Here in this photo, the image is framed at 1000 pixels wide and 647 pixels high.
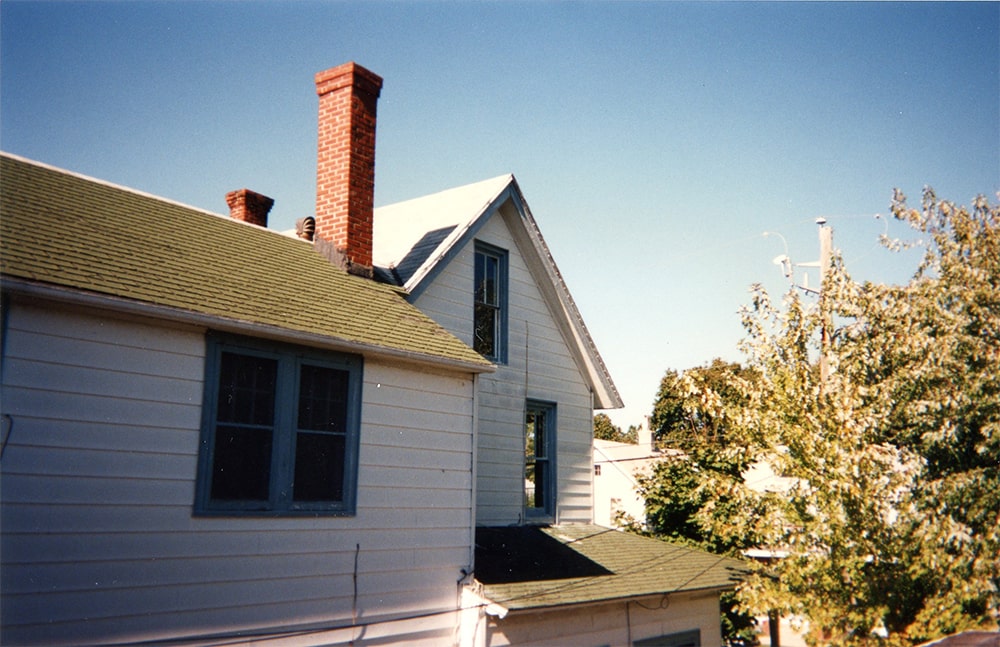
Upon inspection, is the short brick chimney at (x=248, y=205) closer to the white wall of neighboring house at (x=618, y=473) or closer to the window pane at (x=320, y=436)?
the window pane at (x=320, y=436)

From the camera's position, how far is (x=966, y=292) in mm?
11641

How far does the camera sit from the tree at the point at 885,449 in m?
10.5

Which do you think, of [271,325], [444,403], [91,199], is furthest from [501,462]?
[91,199]

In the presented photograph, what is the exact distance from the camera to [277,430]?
8.62 m

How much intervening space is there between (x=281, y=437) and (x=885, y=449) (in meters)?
7.91

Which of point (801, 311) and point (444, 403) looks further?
point (801, 311)

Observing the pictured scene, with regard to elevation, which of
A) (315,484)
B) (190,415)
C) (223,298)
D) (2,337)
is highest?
(223,298)

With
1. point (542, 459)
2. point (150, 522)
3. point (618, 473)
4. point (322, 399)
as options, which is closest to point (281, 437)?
point (322, 399)

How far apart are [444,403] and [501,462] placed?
353 cm

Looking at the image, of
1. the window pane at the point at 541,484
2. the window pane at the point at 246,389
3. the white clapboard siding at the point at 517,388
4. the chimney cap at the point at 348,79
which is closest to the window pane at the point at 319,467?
the window pane at the point at 246,389

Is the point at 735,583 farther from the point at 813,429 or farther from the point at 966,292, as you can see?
the point at 966,292

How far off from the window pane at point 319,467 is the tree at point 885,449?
6177 mm

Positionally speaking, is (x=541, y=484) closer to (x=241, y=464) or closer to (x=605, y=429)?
(x=241, y=464)

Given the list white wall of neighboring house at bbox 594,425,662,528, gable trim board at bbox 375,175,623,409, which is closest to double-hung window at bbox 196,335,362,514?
gable trim board at bbox 375,175,623,409
